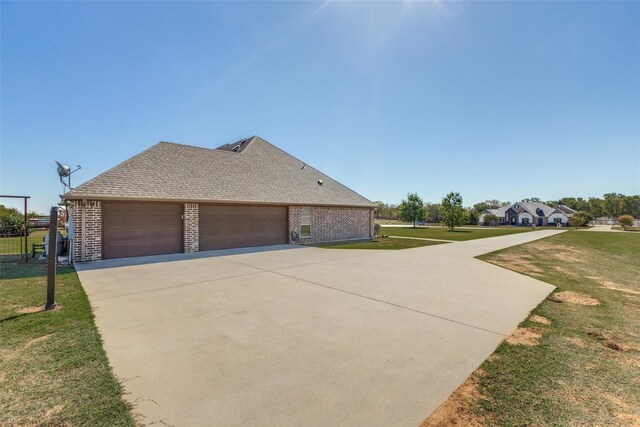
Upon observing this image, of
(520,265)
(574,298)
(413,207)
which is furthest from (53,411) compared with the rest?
(413,207)

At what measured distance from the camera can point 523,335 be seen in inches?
169

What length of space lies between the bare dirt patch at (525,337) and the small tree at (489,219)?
69.7 m

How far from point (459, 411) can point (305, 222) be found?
51.8 feet

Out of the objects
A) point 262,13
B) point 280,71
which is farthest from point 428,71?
point 262,13

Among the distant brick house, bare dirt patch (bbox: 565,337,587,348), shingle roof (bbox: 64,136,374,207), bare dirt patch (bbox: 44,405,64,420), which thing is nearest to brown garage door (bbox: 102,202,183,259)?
shingle roof (bbox: 64,136,374,207)

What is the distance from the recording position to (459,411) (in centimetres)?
255

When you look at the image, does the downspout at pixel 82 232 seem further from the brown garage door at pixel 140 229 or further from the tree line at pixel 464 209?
the tree line at pixel 464 209

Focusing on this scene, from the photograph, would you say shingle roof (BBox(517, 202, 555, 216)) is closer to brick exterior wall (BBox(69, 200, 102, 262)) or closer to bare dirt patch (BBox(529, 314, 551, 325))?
bare dirt patch (BBox(529, 314, 551, 325))

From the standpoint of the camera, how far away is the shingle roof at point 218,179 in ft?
38.6

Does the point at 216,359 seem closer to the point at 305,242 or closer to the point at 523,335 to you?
the point at 523,335

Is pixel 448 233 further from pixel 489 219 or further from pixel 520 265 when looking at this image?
pixel 489 219

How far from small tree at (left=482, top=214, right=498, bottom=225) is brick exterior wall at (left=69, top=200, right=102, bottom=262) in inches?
2827

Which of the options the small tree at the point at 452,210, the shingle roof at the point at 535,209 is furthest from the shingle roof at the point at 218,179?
the shingle roof at the point at 535,209

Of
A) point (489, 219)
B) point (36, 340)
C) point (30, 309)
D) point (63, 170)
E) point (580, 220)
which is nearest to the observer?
point (36, 340)
